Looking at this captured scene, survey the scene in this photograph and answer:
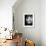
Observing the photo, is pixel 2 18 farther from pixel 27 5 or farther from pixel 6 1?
pixel 27 5

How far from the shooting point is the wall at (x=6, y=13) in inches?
179

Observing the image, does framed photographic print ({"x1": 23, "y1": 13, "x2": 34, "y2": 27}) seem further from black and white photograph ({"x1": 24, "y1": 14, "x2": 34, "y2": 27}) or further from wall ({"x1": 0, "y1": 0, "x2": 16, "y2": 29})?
wall ({"x1": 0, "y1": 0, "x2": 16, "y2": 29})

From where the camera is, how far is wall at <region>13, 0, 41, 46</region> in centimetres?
530

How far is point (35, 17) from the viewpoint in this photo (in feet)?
17.4

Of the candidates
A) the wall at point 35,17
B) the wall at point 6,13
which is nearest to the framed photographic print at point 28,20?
the wall at point 35,17

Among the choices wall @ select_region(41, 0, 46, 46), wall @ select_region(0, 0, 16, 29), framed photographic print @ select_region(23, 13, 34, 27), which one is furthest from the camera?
framed photographic print @ select_region(23, 13, 34, 27)

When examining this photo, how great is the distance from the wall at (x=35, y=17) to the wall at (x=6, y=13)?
720 mm

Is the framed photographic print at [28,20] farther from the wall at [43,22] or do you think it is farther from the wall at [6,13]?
the wall at [6,13]

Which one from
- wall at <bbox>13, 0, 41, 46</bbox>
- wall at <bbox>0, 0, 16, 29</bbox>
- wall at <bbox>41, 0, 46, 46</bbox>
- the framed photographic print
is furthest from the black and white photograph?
wall at <bbox>0, 0, 16, 29</bbox>

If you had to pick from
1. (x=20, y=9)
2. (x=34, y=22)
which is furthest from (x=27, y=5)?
(x=34, y=22)

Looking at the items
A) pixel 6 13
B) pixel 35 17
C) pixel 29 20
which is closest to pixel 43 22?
pixel 35 17

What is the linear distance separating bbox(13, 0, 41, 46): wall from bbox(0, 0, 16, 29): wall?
0.72 metres

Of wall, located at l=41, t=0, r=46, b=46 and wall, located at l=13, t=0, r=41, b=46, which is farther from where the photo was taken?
wall, located at l=13, t=0, r=41, b=46

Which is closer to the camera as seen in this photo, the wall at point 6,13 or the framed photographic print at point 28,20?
the wall at point 6,13
